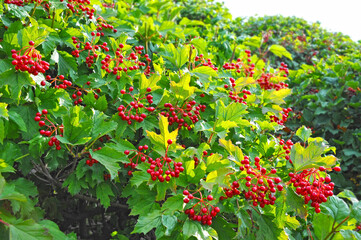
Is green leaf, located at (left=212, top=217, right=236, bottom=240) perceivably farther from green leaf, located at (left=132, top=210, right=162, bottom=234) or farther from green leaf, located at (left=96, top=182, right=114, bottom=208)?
green leaf, located at (left=96, top=182, right=114, bottom=208)

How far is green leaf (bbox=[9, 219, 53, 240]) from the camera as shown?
1.66 m

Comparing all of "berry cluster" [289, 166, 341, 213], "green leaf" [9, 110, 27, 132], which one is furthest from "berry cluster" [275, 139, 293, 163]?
"green leaf" [9, 110, 27, 132]

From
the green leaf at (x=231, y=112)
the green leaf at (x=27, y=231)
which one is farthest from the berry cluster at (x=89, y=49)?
the green leaf at (x=27, y=231)

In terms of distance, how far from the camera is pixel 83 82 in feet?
8.43

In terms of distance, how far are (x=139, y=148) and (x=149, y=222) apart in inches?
21.4

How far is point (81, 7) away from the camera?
109 inches

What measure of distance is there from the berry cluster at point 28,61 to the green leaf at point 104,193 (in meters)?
0.94

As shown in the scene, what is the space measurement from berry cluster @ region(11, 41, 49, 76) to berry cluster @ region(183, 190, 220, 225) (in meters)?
1.28

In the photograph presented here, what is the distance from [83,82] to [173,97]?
795 mm

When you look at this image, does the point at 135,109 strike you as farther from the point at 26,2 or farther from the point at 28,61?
the point at 26,2

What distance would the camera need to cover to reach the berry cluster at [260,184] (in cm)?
194

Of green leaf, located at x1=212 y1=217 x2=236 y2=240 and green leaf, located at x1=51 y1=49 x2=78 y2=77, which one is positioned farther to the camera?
green leaf, located at x1=51 y1=49 x2=78 y2=77

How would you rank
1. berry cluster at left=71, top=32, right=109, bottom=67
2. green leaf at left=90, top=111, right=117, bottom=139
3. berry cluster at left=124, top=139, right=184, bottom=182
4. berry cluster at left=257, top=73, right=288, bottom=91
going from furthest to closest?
berry cluster at left=257, top=73, right=288, bottom=91, berry cluster at left=71, top=32, right=109, bottom=67, green leaf at left=90, top=111, right=117, bottom=139, berry cluster at left=124, top=139, right=184, bottom=182

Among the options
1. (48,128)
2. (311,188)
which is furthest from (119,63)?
(311,188)
